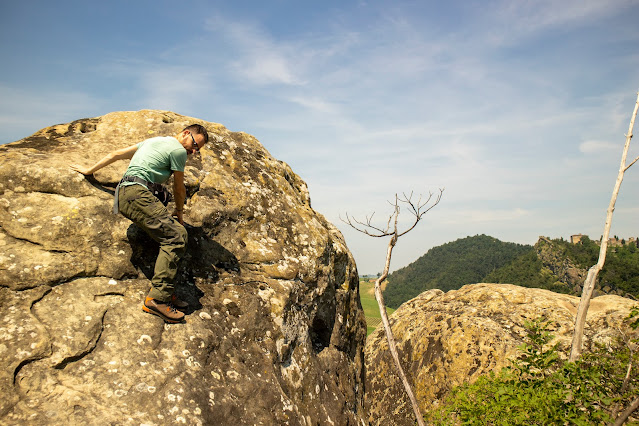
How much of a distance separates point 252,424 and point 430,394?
775cm

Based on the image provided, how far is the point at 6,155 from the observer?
6.63m

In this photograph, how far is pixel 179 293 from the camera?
6570 millimetres

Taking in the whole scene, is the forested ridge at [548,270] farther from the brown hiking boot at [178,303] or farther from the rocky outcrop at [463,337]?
the brown hiking boot at [178,303]

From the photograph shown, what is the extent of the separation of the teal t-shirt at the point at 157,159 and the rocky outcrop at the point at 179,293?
97 centimetres

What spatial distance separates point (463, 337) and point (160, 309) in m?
9.71

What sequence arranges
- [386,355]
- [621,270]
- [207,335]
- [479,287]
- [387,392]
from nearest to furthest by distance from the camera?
[207,335] → [387,392] → [386,355] → [479,287] → [621,270]

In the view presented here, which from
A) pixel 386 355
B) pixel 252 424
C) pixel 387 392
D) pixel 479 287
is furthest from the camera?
pixel 479 287

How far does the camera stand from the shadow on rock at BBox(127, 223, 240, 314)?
6566 millimetres

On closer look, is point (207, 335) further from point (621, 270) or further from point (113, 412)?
point (621, 270)

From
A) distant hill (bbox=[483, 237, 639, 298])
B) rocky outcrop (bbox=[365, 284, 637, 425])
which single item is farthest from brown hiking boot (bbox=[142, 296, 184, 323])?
distant hill (bbox=[483, 237, 639, 298])

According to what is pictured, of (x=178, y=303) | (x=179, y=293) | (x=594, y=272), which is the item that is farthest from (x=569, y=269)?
(x=178, y=303)

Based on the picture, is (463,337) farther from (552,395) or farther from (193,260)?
(193,260)

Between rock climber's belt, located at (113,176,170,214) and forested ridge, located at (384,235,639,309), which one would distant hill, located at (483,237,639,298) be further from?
rock climber's belt, located at (113,176,170,214)

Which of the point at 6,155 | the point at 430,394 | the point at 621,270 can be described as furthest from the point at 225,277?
the point at 621,270
